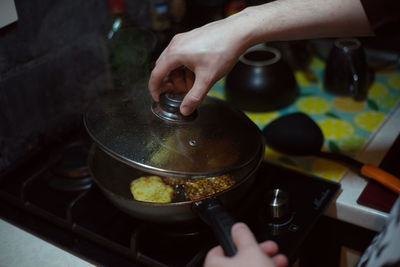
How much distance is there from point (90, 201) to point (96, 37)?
53 cm

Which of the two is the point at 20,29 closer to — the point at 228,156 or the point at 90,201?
the point at 90,201

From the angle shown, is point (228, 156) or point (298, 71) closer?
point (228, 156)

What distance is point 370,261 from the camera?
707 millimetres

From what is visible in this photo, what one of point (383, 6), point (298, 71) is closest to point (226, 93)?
point (298, 71)

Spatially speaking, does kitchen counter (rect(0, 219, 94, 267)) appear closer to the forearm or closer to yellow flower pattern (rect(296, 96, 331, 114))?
the forearm

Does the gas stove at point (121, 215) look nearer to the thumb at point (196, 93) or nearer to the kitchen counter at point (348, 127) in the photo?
the kitchen counter at point (348, 127)

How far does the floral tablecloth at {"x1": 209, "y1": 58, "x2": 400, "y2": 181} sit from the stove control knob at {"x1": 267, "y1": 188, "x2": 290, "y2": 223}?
207 mm

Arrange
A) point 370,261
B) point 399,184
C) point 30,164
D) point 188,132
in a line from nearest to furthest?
1. point 370,261
2. point 188,132
3. point 399,184
4. point 30,164

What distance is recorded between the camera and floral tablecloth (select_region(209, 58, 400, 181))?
43.8 inches

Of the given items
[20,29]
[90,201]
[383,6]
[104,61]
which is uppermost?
[383,6]

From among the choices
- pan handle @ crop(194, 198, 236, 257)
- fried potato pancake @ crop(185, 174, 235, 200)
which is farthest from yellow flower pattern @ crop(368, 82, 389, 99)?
pan handle @ crop(194, 198, 236, 257)

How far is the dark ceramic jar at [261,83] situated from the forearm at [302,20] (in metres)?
0.42

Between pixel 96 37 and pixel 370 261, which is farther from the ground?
pixel 96 37

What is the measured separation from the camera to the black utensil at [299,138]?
1.07 metres
